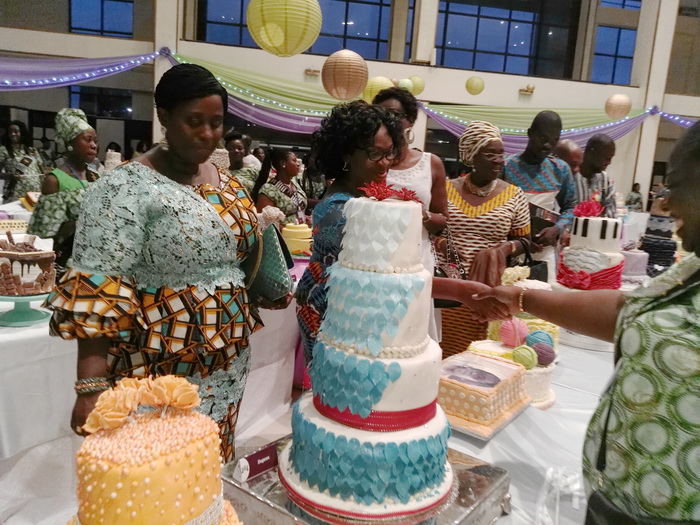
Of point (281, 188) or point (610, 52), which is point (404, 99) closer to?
point (281, 188)

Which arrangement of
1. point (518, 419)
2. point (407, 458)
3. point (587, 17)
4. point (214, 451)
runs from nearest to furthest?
point (214, 451)
point (407, 458)
point (518, 419)
point (587, 17)

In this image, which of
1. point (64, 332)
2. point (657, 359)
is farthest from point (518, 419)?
point (64, 332)

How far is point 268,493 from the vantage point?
1.33 m

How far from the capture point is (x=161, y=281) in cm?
138

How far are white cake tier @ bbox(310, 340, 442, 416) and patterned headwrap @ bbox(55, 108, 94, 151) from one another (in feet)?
7.80

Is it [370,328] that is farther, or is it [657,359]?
[370,328]

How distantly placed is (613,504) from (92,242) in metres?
1.24

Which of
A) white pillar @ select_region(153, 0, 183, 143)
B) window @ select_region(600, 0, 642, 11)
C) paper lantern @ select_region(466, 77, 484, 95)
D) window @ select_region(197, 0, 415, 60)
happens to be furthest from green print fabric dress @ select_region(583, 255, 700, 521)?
window @ select_region(600, 0, 642, 11)

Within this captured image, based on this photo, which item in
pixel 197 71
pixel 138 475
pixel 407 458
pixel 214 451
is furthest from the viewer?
pixel 197 71

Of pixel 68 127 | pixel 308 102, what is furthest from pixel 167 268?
pixel 308 102

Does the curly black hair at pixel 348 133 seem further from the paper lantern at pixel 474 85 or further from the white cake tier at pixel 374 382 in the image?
the paper lantern at pixel 474 85

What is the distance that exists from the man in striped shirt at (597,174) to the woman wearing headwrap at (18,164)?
217 inches

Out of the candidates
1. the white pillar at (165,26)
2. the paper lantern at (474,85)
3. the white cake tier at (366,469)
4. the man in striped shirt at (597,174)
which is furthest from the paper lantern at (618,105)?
the white cake tier at (366,469)

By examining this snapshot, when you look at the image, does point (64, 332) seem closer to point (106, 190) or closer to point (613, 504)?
point (106, 190)
